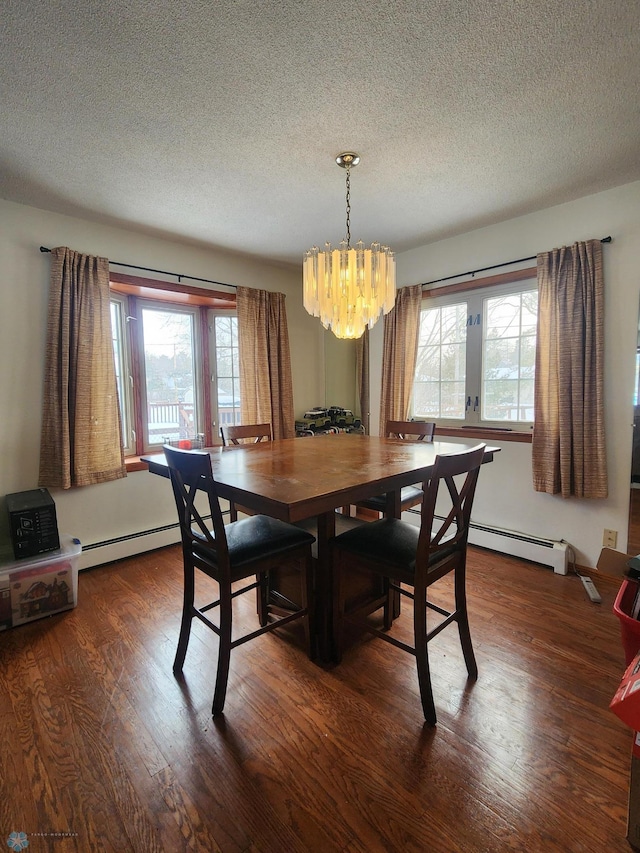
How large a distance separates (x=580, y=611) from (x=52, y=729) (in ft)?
8.21

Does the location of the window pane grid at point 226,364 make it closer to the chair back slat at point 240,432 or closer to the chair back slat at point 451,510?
the chair back slat at point 240,432

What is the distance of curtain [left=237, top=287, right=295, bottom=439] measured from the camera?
134 inches

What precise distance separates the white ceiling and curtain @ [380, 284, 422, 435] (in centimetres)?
87

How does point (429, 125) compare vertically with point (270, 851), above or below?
above

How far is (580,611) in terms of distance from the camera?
6.81 ft

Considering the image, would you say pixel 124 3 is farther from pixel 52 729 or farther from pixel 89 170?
pixel 52 729

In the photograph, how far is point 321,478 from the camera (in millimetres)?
1427

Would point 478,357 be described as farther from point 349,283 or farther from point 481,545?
point 349,283

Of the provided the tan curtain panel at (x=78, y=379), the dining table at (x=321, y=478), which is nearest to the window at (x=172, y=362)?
the tan curtain panel at (x=78, y=379)

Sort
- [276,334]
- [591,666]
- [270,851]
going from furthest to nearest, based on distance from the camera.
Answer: [276,334] < [591,666] < [270,851]

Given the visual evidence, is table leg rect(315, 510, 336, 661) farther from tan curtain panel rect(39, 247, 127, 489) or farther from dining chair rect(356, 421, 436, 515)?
tan curtain panel rect(39, 247, 127, 489)

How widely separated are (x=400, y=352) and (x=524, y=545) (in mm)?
1799

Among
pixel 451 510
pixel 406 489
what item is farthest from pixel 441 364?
pixel 451 510

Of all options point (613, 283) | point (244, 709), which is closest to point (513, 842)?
point (244, 709)
